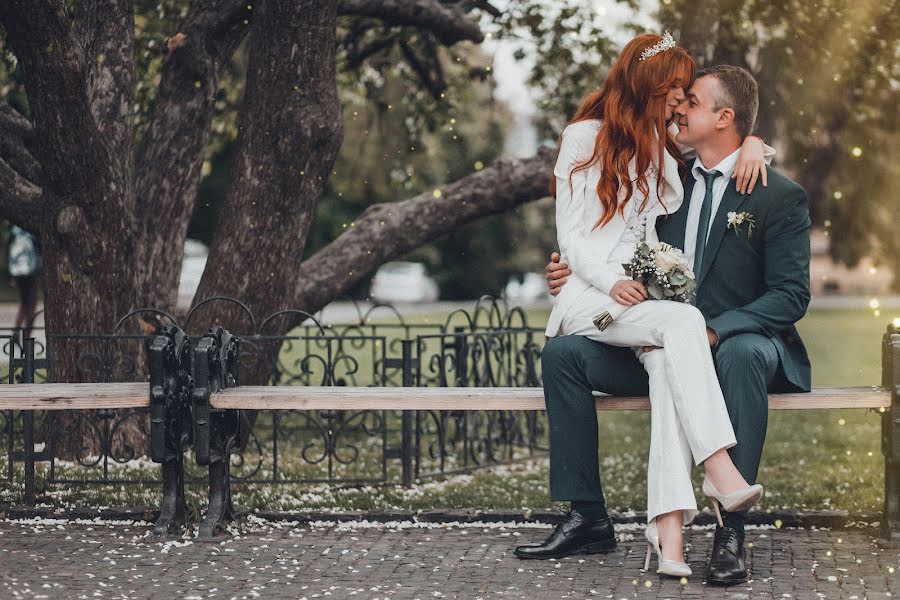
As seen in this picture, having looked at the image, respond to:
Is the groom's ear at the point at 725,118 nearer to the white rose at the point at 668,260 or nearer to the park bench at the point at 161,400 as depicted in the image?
the white rose at the point at 668,260

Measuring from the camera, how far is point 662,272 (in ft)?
16.6

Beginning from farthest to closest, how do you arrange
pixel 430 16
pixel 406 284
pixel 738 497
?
pixel 406 284
pixel 430 16
pixel 738 497

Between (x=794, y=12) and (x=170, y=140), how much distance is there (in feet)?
17.8

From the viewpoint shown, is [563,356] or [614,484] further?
[614,484]

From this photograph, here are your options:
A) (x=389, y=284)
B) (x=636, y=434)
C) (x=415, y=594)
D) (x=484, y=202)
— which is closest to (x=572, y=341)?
(x=415, y=594)

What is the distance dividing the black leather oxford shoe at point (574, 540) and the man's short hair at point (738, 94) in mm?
1830

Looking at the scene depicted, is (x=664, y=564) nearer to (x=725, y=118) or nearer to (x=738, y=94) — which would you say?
(x=725, y=118)

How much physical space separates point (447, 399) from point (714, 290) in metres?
1.25

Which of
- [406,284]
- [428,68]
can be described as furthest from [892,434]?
[406,284]

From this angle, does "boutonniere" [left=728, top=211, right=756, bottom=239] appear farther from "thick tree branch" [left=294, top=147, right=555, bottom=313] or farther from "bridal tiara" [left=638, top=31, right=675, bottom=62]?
"thick tree branch" [left=294, top=147, right=555, bottom=313]

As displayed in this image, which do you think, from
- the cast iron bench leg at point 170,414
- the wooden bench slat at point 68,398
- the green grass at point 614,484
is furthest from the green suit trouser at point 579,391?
the wooden bench slat at point 68,398

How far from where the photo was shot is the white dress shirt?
5477 millimetres

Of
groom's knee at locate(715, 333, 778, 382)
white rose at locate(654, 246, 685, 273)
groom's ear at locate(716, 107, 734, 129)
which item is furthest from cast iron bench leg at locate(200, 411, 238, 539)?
groom's ear at locate(716, 107, 734, 129)

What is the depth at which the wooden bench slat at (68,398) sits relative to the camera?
579cm
